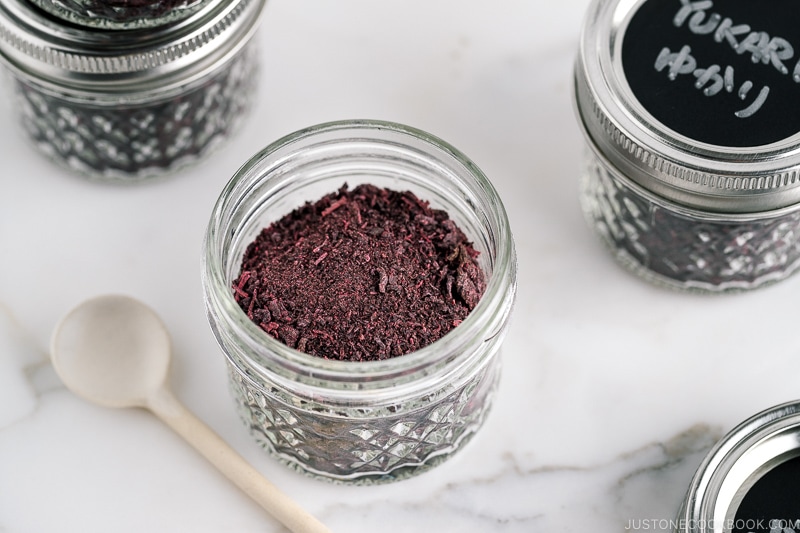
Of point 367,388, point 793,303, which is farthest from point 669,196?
point 367,388

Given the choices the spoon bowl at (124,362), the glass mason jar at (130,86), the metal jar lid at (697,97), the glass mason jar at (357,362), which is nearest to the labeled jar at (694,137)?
the metal jar lid at (697,97)

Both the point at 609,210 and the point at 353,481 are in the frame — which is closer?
the point at 353,481

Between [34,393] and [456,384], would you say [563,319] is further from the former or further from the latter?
[34,393]

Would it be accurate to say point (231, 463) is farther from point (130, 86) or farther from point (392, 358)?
point (130, 86)

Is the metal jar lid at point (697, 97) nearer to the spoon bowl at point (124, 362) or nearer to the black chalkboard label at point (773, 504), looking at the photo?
the black chalkboard label at point (773, 504)

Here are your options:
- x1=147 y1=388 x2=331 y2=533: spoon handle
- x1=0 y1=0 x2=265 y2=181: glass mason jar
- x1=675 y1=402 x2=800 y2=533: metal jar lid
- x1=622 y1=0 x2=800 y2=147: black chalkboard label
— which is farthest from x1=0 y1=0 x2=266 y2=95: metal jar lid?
x1=675 y1=402 x2=800 y2=533: metal jar lid

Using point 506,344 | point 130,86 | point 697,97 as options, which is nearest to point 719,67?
point 697,97

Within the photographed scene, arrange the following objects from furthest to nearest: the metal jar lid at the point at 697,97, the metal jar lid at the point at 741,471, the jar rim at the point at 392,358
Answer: the metal jar lid at the point at 697,97, the metal jar lid at the point at 741,471, the jar rim at the point at 392,358
